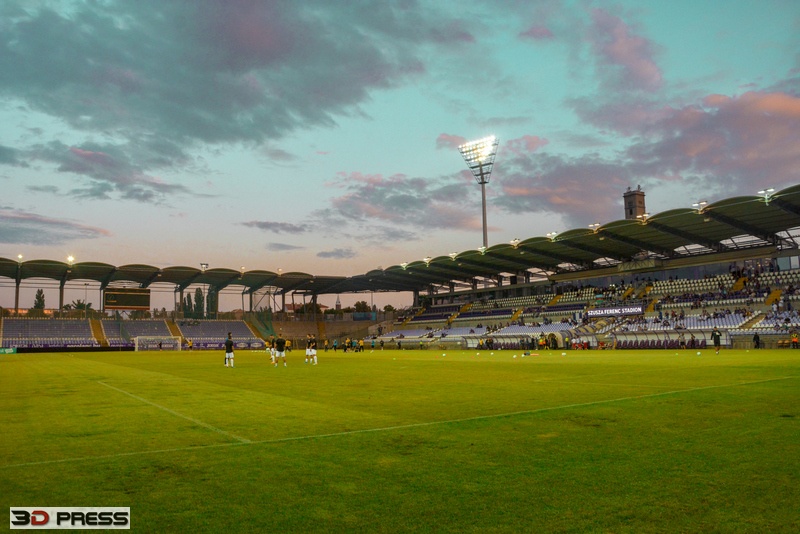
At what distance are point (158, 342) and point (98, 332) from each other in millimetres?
8725

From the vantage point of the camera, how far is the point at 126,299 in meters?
77.6

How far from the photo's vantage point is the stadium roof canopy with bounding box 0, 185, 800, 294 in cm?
5238

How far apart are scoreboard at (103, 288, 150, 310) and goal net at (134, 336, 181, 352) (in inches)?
174

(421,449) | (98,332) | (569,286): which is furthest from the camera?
(98,332)

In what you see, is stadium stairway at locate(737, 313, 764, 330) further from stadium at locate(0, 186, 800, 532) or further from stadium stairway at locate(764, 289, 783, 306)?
stadium at locate(0, 186, 800, 532)

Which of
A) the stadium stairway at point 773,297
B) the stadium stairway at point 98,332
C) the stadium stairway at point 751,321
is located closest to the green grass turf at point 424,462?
the stadium stairway at point 751,321

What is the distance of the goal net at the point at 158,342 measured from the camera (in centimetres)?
7530

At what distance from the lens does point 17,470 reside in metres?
6.57

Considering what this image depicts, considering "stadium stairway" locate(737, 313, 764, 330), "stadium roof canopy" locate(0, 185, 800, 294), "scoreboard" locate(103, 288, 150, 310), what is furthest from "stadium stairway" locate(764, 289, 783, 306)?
"scoreboard" locate(103, 288, 150, 310)

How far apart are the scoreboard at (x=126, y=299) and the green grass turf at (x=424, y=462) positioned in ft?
229

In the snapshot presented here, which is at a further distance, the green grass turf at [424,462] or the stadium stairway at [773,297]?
the stadium stairway at [773,297]

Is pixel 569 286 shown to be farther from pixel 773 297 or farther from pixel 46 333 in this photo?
pixel 46 333

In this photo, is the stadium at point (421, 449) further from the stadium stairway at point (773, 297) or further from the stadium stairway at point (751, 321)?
the stadium stairway at point (773, 297)

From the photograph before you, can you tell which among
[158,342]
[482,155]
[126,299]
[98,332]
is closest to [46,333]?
[98,332]
